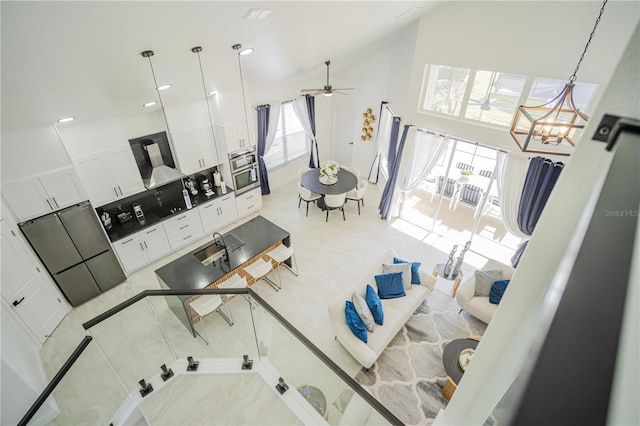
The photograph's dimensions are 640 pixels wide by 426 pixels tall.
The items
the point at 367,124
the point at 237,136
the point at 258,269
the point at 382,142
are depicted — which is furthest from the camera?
the point at 367,124

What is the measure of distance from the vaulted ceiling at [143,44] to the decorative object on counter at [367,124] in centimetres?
247

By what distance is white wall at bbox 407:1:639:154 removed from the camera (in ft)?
13.1

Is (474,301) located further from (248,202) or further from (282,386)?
(248,202)

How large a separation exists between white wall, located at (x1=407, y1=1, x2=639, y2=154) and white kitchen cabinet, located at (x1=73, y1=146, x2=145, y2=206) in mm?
5269

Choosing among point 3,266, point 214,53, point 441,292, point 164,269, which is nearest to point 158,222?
point 164,269

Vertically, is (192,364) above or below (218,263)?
below

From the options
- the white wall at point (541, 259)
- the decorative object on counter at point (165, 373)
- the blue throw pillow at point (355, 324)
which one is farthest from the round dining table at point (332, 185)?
the white wall at point (541, 259)

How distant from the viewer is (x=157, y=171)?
555 centimetres

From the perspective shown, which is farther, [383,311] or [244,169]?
[244,169]

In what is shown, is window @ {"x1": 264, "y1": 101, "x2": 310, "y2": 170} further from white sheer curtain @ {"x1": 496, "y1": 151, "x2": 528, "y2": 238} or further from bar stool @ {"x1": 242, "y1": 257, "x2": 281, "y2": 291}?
white sheer curtain @ {"x1": 496, "y1": 151, "x2": 528, "y2": 238}

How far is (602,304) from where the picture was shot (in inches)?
13.5

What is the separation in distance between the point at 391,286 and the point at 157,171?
4422mm

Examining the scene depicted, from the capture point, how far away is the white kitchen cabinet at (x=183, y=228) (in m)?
6.02

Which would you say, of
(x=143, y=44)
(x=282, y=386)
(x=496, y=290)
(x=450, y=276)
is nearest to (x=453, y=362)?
(x=496, y=290)
